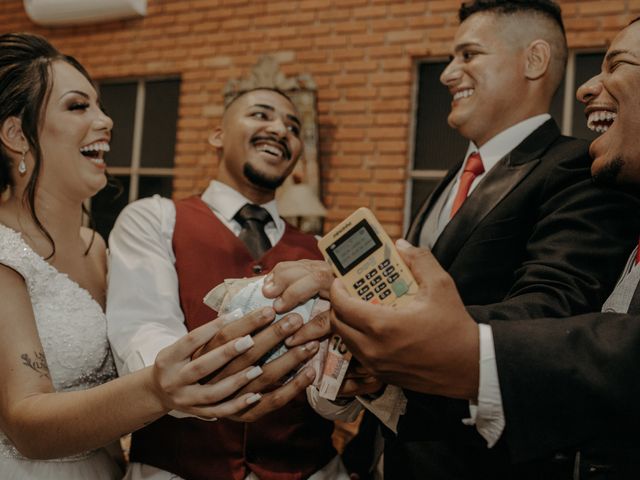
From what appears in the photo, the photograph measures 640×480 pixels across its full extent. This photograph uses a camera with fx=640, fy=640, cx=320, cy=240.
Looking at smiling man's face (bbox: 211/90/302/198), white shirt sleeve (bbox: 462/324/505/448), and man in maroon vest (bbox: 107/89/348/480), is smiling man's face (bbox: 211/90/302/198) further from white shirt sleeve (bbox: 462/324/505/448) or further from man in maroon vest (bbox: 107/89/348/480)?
white shirt sleeve (bbox: 462/324/505/448)

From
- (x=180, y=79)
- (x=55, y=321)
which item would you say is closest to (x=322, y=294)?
(x=55, y=321)

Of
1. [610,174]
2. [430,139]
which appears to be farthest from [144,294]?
[430,139]

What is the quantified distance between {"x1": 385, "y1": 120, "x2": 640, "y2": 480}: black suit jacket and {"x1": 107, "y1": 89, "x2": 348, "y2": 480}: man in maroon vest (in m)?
0.37

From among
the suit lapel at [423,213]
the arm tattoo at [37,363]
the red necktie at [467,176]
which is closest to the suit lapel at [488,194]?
the red necktie at [467,176]

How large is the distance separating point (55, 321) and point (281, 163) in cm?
108

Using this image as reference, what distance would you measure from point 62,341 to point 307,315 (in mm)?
803

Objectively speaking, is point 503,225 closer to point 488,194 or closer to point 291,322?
point 488,194

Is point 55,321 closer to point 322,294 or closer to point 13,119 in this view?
point 13,119

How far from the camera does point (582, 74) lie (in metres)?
3.99

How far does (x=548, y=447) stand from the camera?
2.96 feet

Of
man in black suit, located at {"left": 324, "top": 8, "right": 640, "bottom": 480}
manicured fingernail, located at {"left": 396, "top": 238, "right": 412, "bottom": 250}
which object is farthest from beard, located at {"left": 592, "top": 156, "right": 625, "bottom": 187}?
manicured fingernail, located at {"left": 396, "top": 238, "right": 412, "bottom": 250}

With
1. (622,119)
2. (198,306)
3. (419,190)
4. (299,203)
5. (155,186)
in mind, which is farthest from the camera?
(155,186)

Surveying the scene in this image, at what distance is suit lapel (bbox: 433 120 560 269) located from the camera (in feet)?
4.85

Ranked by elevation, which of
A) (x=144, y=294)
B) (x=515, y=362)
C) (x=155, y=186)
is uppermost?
(x=515, y=362)
